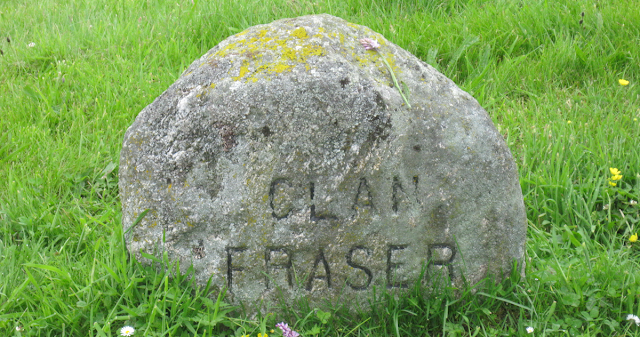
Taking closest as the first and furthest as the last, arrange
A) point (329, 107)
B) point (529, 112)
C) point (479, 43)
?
point (329, 107)
point (529, 112)
point (479, 43)

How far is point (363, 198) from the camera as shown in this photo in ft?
7.19

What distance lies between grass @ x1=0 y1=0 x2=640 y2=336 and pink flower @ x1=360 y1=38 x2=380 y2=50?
1.07 metres

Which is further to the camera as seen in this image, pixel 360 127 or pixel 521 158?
pixel 521 158

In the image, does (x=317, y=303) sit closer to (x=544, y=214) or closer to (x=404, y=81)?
(x=404, y=81)

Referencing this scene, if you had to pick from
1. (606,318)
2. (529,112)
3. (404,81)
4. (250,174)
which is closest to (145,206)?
(250,174)

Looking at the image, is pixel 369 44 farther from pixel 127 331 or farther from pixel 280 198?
pixel 127 331

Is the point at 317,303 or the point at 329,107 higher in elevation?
the point at 329,107

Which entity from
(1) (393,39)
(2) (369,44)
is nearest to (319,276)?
(2) (369,44)

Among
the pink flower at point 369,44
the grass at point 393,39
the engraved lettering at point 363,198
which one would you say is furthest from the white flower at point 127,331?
the pink flower at point 369,44

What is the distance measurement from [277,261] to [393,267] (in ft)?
1.62

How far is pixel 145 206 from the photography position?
7.32 ft

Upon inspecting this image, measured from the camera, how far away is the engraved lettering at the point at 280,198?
2.17m

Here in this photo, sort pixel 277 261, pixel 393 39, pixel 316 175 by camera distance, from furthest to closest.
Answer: pixel 393 39
pixel 277 261
pixel 316 175

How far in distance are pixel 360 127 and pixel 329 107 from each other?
144 millimetres
